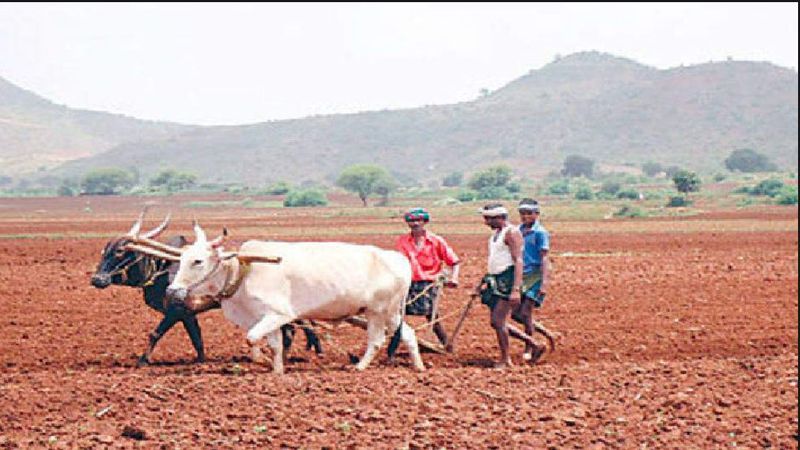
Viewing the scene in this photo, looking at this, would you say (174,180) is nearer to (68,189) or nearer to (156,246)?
(68,189)

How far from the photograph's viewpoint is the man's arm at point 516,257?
1046 centimetres

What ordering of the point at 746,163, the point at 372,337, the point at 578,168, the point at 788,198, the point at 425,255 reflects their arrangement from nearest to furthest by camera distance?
1. the point at 372,337
2. the point at 425,255
3. the point at 788,198
4. the point at 746,163
5. the point at 578,168

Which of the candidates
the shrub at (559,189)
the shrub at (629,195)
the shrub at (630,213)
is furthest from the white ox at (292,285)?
the shrub at (559,189)

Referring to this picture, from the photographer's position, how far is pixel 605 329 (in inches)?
550

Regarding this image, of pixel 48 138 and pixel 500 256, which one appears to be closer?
pixel 500 256

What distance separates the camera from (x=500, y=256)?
35.2 feet

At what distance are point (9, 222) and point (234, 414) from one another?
138 ft

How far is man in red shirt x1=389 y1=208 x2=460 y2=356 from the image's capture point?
36.1 feet

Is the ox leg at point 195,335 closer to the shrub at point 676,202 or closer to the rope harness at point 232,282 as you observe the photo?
the rope harness at point 232,282

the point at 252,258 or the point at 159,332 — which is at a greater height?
the point at 252,258

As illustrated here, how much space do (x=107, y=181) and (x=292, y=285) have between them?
328ft

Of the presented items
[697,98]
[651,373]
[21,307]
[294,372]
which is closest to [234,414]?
[294,372]

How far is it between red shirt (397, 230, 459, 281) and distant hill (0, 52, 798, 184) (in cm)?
12630

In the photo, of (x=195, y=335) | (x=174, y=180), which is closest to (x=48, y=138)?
(x=174, y=180)
